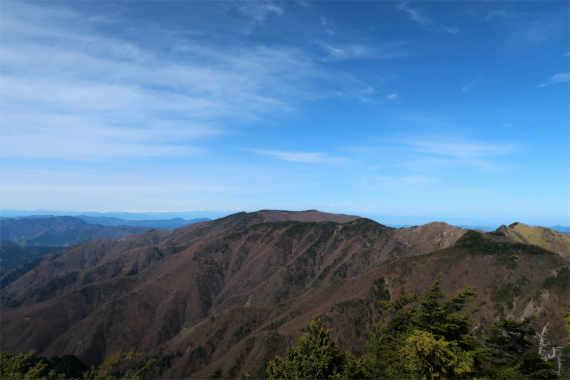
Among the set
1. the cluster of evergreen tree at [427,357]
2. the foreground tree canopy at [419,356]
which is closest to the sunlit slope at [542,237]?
the cluster of evergreen tree at [427,357]

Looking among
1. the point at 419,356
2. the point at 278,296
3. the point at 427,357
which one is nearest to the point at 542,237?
the point at 278,296

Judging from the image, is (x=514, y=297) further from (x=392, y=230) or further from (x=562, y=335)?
(x=392, y=230)

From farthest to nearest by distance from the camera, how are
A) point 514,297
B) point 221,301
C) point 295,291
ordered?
point 221,301, point 295,291, point 514,297

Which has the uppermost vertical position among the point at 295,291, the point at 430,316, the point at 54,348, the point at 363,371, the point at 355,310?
the point at 430,316

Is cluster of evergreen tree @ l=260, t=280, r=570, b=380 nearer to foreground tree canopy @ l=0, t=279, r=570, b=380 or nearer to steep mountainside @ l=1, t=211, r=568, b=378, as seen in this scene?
foreground tree canopy @ l=0, t=279, r=570, b=380

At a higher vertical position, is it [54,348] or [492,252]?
[492,252]

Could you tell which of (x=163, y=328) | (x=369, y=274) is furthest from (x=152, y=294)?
(x=369, y=274)

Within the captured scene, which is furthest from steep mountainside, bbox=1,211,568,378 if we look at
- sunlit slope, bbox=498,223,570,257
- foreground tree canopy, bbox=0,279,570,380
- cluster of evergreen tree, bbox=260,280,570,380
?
foreground tree canopy, bbox=0,279,570,380
